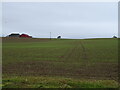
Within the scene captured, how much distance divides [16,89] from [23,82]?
0.92m

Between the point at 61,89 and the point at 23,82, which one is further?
the point at 23,82

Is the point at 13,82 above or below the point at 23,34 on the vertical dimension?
below

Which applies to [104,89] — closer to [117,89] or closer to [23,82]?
[117,89]

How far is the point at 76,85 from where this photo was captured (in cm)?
875

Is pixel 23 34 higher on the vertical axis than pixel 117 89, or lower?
higher

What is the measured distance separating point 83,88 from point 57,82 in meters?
1.40

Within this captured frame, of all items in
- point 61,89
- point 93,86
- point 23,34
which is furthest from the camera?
point 23,34

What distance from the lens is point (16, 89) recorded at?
320 inches

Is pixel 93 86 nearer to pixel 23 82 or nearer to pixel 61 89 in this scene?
pixel 61 89

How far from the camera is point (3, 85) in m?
8.48

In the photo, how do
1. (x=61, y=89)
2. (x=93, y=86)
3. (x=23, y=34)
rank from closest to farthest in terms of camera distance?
(x=61, y=89) → (x=93, y=86) → (x=23, y=34)

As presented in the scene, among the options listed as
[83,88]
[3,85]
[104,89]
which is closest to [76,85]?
[83,88]

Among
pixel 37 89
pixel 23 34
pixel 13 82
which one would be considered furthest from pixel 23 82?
pixel 23 34

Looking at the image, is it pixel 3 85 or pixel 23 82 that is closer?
pixel 3 85
